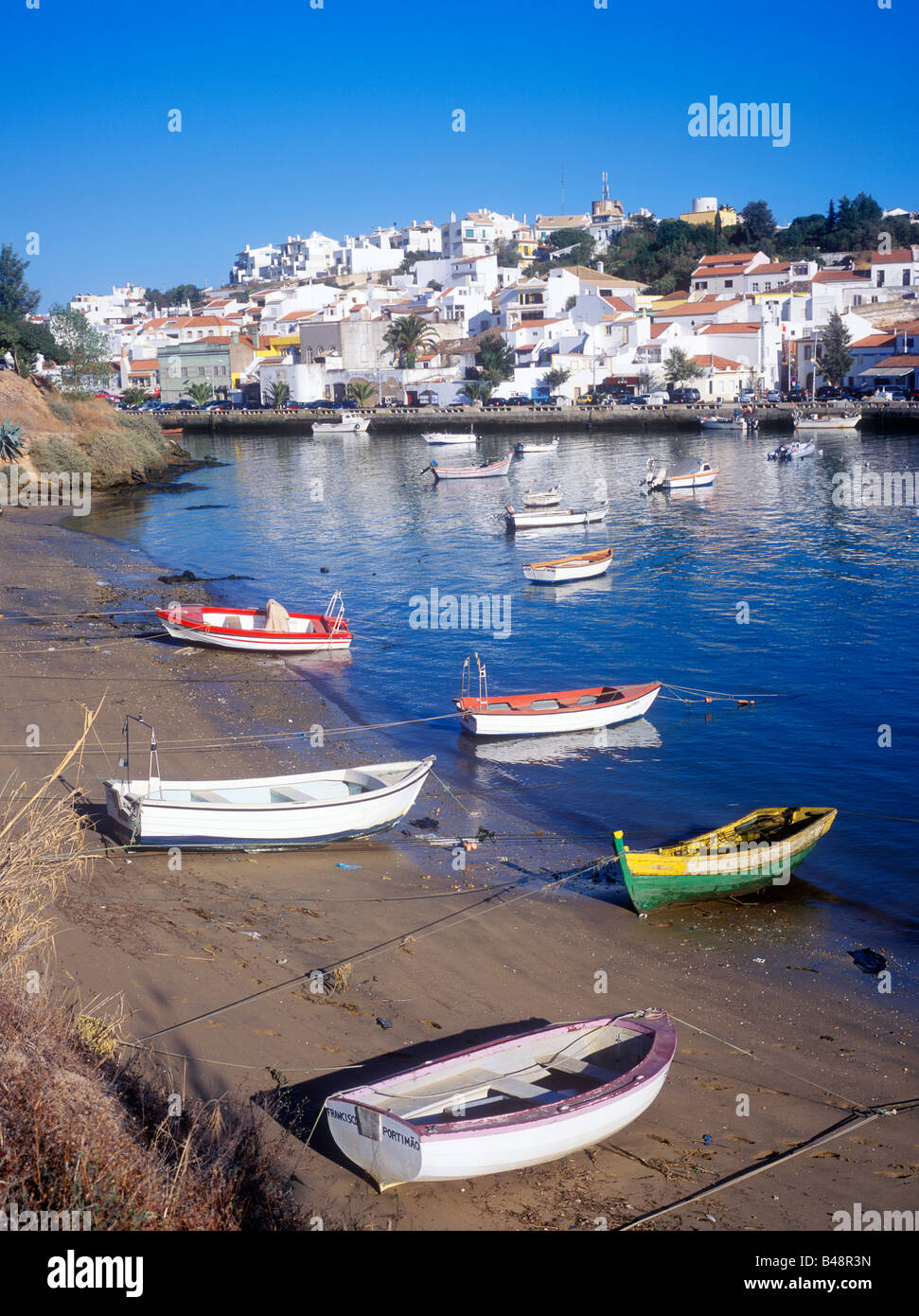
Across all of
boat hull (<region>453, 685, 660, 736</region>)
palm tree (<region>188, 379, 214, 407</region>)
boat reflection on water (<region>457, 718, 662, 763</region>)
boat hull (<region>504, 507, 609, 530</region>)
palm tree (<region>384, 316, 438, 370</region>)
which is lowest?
boat reflection on water (<region>457, 718, 662, 763</region>)

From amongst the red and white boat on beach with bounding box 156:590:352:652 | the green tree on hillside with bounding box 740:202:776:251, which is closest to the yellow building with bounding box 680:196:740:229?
the green tree on hillside with bounding box 740:202:776:251

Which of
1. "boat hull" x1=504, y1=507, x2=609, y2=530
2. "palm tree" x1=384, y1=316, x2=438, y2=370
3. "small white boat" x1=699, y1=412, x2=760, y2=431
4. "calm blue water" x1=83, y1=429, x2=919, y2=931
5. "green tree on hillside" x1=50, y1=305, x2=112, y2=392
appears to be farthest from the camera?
"palm tree" x1=384, y1=316, x2=438, y2=370

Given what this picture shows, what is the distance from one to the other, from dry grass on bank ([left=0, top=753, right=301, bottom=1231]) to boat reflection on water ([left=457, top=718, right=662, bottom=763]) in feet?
31.2

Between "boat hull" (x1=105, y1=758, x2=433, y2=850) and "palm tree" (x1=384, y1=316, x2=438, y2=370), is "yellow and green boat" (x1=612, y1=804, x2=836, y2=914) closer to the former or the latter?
"boat hull" (x1=105, y1=758, x2=433, y2=850)

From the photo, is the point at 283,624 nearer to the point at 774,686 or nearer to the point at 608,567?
the point at 774,686

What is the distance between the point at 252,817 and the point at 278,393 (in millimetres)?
88517

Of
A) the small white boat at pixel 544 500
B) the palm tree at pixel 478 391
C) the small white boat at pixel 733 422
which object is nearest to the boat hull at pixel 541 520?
the small white boat at pixel 544 500

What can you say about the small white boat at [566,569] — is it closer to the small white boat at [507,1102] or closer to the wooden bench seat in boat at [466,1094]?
the small white boat at [507,1102]

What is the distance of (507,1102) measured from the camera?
21.0ft

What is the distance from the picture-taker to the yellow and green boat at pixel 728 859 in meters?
10.2

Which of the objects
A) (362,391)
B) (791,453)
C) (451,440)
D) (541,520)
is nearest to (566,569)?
(541,520)

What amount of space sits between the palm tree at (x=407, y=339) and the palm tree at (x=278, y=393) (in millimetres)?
9877

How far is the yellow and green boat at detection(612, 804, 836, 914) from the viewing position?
1022 centimetres
